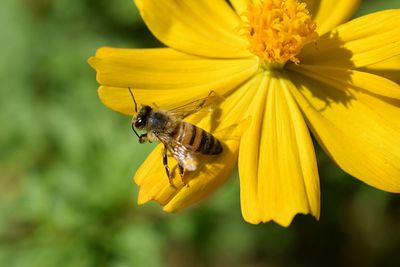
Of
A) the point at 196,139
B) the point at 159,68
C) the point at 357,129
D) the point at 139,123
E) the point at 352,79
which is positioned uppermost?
the point at 159,68

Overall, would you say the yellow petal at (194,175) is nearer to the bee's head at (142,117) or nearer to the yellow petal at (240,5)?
the bee's head at (142,117)

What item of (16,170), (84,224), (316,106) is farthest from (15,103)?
(316,106)

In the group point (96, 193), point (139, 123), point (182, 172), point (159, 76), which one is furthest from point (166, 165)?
point (96, 193)

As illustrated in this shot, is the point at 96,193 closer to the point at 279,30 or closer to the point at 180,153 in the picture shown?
the point at 180,153

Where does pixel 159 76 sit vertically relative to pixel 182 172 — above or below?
above

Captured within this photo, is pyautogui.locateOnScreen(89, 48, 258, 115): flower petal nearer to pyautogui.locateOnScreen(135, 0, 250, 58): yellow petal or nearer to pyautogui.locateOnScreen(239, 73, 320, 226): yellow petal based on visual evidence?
pyautogui.locateOnScreen(135, 0, 250, 58): yellow petal

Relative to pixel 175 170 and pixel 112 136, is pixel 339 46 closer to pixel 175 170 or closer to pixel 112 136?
pixel 175 170
